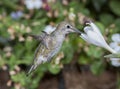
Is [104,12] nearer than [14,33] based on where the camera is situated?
No

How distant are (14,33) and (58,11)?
40 cm

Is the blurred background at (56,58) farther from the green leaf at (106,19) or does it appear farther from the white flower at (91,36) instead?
the white flower at (91,36)

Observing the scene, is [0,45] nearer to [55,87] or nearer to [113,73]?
[55,87]

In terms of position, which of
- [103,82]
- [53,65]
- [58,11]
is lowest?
[103,82]

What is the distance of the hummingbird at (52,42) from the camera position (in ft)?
4.72

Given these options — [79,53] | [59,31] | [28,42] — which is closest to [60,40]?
[59,31]

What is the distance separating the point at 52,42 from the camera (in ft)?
4.91

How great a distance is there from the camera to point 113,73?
3.11 meters

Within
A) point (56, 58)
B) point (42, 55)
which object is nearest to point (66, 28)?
point (42, 55)

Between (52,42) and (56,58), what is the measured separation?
41.5 inches

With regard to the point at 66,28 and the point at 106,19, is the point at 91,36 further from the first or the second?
the point at 106,19

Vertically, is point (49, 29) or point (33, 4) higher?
point (33, 4)

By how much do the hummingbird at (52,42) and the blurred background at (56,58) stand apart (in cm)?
95

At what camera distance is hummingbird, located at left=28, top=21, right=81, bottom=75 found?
4.72 feet
